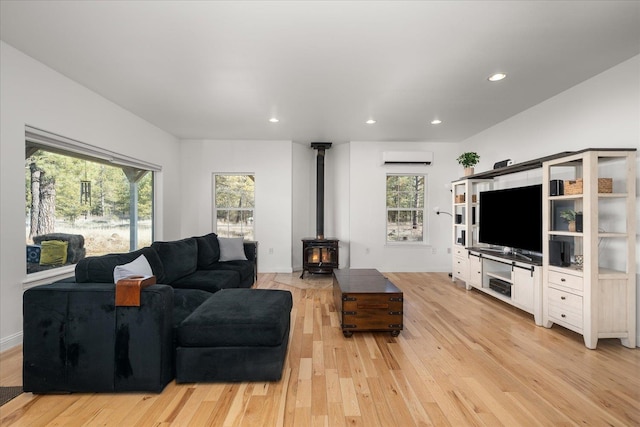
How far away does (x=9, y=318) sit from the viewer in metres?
2.61

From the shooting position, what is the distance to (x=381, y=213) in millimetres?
6004

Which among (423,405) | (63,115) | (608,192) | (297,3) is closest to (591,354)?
(608,192)

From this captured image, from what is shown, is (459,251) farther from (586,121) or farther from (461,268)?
(586,121)

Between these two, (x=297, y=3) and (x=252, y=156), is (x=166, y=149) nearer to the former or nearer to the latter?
(x=252, y=156)

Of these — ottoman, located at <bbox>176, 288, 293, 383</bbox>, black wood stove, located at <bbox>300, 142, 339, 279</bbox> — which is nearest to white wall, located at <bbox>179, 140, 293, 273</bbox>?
black wood stove, located at <bbox>300, 142, 339, 279</bbox>

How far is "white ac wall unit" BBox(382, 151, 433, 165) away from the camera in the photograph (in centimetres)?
584

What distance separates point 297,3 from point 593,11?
6.94ft

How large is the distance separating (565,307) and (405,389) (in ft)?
6.77

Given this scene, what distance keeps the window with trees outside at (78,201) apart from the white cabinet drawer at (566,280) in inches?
211

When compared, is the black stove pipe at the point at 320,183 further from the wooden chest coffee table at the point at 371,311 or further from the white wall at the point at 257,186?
the wooden chest coffee table at the point at 371,311

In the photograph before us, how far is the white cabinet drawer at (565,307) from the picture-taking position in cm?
275

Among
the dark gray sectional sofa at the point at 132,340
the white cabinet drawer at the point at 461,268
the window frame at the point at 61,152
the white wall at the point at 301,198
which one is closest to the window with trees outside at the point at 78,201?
the window frame at the point at 61,152

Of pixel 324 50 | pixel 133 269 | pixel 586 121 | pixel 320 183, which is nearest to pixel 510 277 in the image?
pixel 586 121

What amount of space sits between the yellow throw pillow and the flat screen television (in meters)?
5.57
